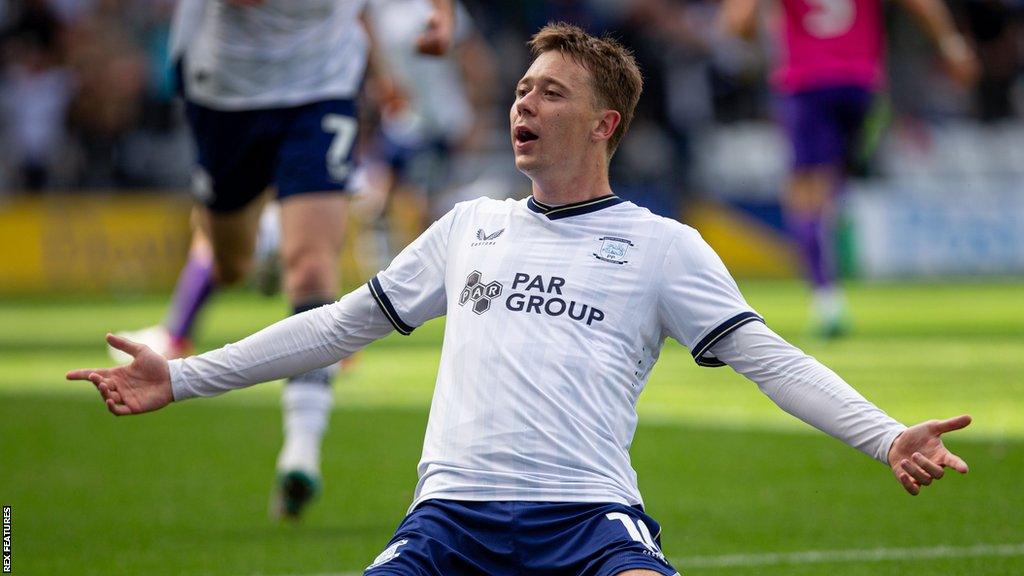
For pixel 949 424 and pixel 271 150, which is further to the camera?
pixel 271 150

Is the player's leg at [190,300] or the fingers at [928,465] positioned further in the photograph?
the player's leg at [190,300]

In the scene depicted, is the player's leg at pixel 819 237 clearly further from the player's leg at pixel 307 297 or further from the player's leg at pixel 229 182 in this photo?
the player's leg at pixel 307 297

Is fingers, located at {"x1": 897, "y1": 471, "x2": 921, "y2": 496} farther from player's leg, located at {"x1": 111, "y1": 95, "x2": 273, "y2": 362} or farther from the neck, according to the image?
player's leg, located at {"x1": 111, "y1": 95, "x2": 273, "y2": 362}

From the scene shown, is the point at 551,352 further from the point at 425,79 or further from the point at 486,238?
the point at 425,79

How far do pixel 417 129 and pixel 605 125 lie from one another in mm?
15599

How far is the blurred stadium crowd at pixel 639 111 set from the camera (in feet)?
72.2

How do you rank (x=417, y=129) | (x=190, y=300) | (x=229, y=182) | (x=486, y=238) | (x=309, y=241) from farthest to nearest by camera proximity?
(x=417, y=129), (x=190, y=300), (x=229, y=182), (x=309, y=241), (x=486, y=238)

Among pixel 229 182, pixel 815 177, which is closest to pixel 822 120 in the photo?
pixel 815 177

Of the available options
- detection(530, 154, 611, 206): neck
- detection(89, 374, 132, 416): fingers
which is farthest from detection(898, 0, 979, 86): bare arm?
detection(89, 374, 132, 416): fingers

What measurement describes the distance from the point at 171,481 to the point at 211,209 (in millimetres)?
1250

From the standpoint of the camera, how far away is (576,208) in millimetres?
3932

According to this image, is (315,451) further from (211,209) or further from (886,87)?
(886,87)

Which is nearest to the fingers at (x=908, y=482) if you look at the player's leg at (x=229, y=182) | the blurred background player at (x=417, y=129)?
the player's leg at (x=229, y=182)

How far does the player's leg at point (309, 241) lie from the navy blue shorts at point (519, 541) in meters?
2.14
